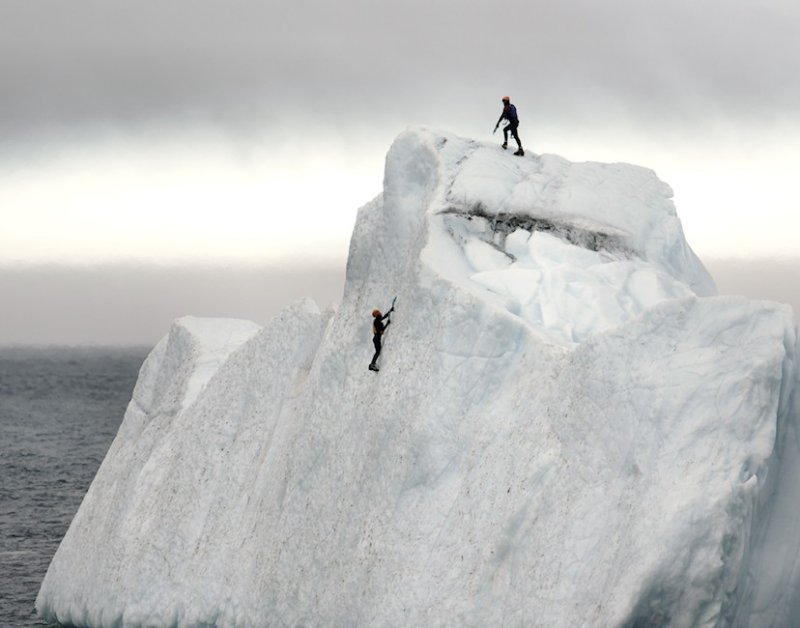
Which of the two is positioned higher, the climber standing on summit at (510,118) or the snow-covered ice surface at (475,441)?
the climber standing on summit at (510,118)

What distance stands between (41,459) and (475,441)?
5279 cm

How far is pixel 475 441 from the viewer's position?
33312mm

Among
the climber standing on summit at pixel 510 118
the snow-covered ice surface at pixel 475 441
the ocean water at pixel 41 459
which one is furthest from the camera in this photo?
the ocean water at pixel 41 459

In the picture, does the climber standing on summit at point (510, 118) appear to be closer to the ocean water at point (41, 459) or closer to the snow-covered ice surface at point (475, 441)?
the snow-covered ice surface at point (475, 441)

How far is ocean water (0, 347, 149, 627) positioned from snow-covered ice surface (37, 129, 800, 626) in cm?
634

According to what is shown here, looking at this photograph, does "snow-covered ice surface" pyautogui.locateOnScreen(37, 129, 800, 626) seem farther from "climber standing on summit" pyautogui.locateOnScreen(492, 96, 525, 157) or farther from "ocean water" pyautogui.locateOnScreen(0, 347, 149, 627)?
"ocean water" pyautogui.locateOnScreen(0, 347, 149, 627)

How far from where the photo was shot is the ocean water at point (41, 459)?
51.8 m

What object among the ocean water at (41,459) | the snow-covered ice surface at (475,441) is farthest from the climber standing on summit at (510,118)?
the ocean water at (41,459)

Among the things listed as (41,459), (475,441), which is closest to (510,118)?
(475,441)

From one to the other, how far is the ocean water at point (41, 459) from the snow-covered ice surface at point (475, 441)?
6.34 metres

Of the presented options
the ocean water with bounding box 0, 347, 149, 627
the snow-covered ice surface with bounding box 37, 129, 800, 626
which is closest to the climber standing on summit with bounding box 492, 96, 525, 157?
the snow-covered ice surface with bounding box 37, 129, 800, 626

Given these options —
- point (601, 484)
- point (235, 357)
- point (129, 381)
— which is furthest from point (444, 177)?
point (129, 381)

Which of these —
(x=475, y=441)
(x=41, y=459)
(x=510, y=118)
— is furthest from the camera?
(x=41, y=459)

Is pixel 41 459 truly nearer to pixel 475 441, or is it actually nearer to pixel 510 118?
pixel 510 118
